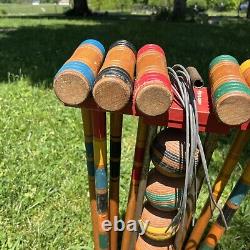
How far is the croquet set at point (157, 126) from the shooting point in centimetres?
169

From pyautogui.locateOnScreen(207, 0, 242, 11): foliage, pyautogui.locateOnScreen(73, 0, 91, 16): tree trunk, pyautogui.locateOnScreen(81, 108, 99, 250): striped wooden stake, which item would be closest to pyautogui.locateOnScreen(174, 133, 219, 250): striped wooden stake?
pyautogui.locateOnScreen(81, 108, 99, 250): striped wooden stake

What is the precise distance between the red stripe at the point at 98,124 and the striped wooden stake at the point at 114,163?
0.07m

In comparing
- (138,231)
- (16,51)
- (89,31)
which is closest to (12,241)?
(138,231)

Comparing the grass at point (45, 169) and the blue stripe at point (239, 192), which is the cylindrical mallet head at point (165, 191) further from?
the grass at point (45, 169)

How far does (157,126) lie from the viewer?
203 centimetres

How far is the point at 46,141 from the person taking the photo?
437 cm

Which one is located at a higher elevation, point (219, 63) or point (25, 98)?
point (219, 63)

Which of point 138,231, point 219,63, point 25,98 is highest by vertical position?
point 219,63

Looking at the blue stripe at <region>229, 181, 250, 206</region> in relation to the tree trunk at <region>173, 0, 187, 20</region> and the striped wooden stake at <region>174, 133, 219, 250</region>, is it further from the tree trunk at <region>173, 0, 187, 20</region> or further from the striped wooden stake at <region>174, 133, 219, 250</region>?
the tree trunk at <region>173, 0, 187, 20</region>

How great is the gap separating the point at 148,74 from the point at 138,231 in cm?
106

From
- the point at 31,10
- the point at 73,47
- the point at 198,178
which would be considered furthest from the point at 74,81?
the point at 31,10

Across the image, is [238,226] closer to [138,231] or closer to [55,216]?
[138,231]

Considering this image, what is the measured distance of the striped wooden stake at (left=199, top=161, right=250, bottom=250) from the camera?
6.76 ft

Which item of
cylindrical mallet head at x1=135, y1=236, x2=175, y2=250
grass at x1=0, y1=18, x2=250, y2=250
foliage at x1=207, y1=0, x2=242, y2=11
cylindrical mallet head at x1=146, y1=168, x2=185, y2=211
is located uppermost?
cylindrical mallet head at x1=146, y1=168, x2=185, y2=211
